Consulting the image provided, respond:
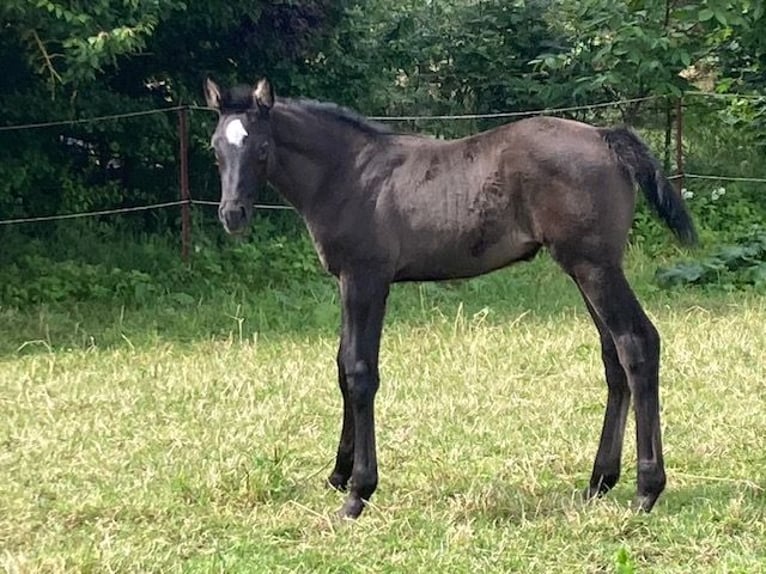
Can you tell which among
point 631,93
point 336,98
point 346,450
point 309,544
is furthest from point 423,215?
point 631,93

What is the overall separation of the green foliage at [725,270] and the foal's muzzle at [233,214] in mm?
6653

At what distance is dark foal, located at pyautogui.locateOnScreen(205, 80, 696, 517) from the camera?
5215 millimetres

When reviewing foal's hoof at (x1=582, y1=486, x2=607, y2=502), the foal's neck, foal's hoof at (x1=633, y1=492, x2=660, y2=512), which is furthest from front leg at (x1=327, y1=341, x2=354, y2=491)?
foal's hoof at (x1=633, y1=492, x2=660, y2=512)

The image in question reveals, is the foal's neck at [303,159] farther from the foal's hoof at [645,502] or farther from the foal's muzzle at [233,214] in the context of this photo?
the foal's hoof at [645,502]

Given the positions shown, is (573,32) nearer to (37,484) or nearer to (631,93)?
(631,93)

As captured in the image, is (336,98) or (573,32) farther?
(573,32)

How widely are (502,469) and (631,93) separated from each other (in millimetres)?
8903

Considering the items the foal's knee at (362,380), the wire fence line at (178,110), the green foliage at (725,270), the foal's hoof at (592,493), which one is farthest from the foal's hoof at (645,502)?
the green foliage at (725,270)

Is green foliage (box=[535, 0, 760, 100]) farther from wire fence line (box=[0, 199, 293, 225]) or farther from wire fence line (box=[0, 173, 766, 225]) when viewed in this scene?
wire fence line (box=[0, 199, 293, 225])

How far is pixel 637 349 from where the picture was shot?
5.21m

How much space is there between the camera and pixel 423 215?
546 centimetres

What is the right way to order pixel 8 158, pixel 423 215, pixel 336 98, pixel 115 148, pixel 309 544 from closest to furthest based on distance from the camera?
→ pixel 309 544
pixel 423 215
pixel 8 158
pixel 115 148
pixel 336 98

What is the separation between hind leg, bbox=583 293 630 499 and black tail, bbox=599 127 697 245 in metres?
0.53

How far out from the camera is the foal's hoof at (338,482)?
5707 millimetres
